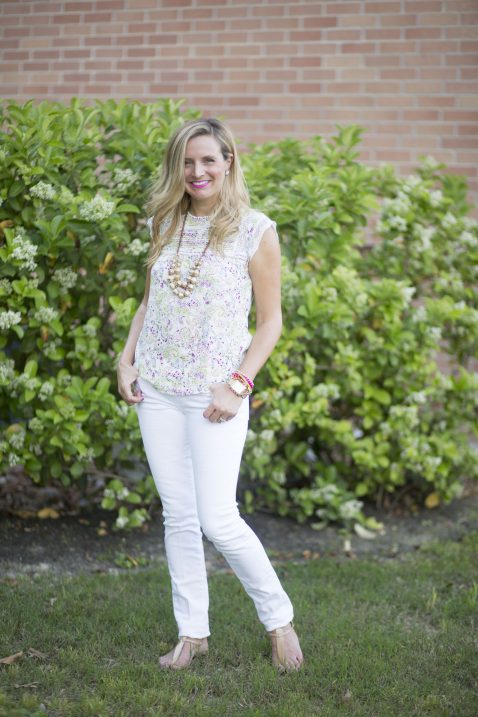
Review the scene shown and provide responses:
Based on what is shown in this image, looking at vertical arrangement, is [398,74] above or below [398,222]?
above

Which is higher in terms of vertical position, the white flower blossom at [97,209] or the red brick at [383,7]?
the red brick at [383,7]

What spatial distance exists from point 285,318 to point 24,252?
142 centimetres

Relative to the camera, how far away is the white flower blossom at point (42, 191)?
377cm

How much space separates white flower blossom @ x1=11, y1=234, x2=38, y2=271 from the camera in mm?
3744

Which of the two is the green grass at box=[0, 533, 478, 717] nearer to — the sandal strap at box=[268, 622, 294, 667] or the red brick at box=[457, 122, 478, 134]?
→ the sandal strap at box=[268, 622, 294, 667]

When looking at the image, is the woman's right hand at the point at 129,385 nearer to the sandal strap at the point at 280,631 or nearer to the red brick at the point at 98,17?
the sandal strap at the point at 280,631

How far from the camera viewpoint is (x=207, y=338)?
2895mm

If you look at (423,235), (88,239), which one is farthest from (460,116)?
(88,239)

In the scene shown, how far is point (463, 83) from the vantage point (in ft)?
19.2

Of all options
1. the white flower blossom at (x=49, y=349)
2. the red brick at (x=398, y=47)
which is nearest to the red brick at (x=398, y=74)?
the red brick at (x=398, y=47)

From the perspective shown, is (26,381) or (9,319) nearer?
(9,319)

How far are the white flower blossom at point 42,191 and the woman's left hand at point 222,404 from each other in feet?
4.82

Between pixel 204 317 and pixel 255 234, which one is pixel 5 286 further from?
pixel 255 234

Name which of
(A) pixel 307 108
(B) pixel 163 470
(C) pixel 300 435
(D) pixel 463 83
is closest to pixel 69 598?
(B) pixel 163 470
